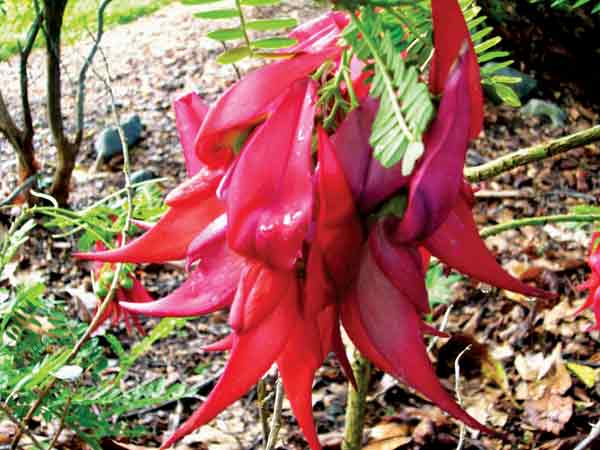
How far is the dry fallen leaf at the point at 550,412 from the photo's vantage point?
5.04 ft

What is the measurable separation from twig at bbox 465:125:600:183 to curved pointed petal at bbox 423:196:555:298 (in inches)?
13.2

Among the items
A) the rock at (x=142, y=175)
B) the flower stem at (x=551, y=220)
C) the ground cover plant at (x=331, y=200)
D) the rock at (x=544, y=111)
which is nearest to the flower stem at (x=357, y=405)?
the flower stem at (x=551, y=220)

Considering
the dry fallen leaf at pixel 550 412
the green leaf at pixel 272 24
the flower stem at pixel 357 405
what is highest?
the green leaf at pixel 272 24

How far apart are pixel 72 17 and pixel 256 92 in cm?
305

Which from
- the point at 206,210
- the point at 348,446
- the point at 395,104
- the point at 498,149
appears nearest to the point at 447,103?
the point at 395,104

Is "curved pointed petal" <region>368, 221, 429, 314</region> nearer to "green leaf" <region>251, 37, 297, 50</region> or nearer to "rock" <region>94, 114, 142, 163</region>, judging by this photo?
"green leaf" <region>251, 37, 297, 50</region>

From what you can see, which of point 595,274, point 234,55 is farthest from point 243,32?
point 595,274

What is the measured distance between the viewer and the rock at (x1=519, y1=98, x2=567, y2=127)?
9.68ft

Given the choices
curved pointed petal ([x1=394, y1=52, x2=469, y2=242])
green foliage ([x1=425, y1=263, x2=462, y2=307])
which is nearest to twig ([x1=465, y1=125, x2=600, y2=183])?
curved pointed petal ([x1=394, y1=52, x2=469, y2=242])

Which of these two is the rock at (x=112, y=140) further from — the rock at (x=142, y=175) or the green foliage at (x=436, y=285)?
the green foliage at (x=436, y=285)

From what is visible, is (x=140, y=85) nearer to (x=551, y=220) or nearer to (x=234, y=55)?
(x=551, y=220)

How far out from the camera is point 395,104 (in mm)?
325

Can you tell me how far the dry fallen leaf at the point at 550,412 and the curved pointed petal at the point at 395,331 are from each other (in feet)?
4.16

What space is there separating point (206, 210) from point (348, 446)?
0.66 m
